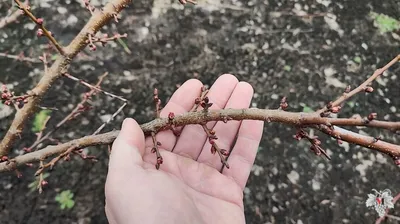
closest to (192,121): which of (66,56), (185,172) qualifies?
(185,172)

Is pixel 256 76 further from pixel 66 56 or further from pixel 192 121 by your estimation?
pixel 66 56

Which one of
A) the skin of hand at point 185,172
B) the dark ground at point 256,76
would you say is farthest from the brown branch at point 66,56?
the dark ground at point 256,76

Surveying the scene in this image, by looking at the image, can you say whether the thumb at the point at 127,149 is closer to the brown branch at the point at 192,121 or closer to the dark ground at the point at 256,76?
the brown branch at the point at 192,121

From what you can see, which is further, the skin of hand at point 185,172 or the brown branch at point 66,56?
the brown branch at point 66,56

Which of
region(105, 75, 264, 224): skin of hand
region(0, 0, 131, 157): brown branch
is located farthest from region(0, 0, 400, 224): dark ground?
region(0, 0, 131, 157): brown branch

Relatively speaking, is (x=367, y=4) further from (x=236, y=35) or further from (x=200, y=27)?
(x=200, y=27)

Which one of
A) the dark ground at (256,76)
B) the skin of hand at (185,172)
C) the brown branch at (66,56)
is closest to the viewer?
the skin of hand at (185,172)
